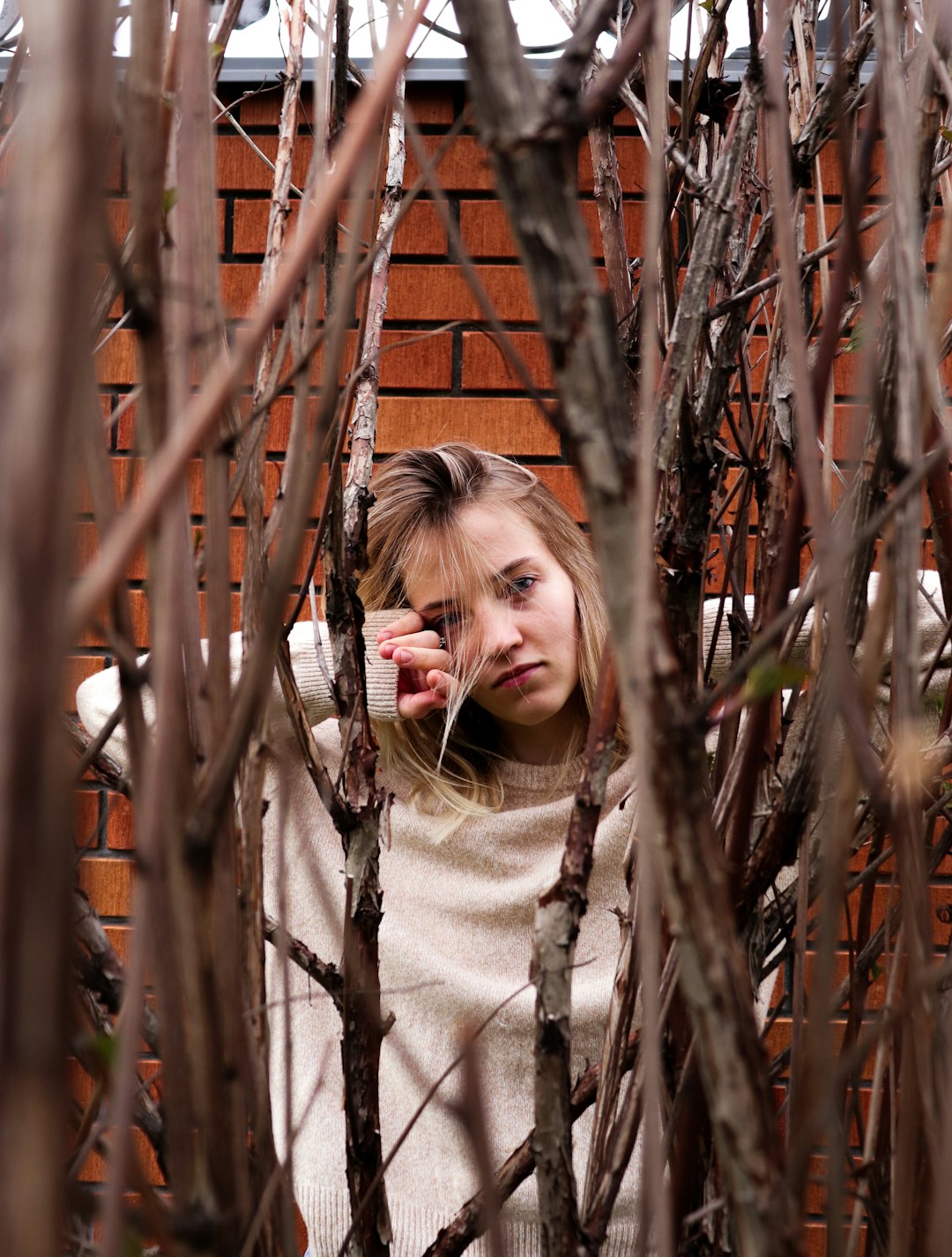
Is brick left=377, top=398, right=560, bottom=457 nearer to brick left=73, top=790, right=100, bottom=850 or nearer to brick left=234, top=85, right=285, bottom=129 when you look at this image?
brick left=234, top=85, right=285, bottom=129

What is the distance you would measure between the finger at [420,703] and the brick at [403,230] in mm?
678

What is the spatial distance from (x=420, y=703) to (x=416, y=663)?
0.23 ft

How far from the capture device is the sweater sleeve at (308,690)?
1.26 metres

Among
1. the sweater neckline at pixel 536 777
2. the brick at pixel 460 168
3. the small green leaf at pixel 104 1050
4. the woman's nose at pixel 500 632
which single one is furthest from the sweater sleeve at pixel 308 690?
the small green leaf at pixel 104 1050

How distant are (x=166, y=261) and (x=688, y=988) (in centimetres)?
25

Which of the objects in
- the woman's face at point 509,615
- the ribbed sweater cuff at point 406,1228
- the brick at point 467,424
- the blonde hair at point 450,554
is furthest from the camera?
the brick at point 467,424

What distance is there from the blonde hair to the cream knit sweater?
4cm

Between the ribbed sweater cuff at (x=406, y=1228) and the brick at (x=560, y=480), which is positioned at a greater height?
the brick at (x=560, y=480)

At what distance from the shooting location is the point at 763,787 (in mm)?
547

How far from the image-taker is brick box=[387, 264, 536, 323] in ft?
5.19

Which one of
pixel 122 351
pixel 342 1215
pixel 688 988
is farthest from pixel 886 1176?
pixel 122 351

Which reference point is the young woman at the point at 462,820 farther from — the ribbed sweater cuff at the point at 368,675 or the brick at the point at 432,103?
the brick at the point at 432,103

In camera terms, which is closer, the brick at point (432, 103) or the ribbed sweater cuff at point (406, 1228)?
the ribbed sweater cuff at point (406, 1228)

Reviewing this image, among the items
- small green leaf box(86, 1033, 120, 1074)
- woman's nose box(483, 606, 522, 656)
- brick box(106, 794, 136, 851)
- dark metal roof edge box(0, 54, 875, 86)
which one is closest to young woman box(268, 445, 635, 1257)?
woman's nose box(483, 606, 522, 656)
